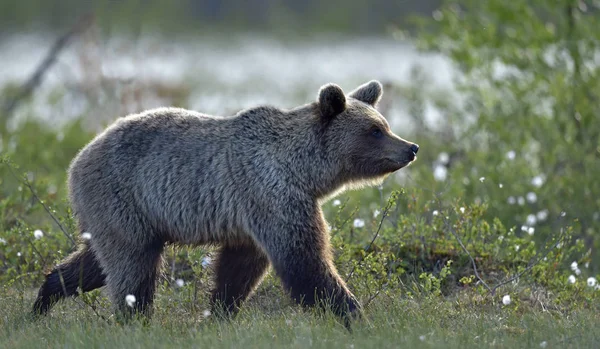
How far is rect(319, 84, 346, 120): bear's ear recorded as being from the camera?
24.4 feet

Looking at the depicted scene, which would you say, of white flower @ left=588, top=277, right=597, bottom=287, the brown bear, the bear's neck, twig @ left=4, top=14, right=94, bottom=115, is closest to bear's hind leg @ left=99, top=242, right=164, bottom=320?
the brown bear

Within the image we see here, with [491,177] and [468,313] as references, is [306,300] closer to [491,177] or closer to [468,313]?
[468,313]

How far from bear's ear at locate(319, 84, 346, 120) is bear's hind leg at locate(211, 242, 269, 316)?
46.9 inches

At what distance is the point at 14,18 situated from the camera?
30.3 m

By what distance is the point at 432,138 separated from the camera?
14.8 m

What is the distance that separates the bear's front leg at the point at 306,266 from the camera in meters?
7.06

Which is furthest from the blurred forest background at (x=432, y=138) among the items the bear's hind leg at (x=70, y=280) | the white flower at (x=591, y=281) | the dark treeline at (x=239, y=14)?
the dark treeline at (x=239, y=14)

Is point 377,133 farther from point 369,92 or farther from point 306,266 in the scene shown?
point 306,266

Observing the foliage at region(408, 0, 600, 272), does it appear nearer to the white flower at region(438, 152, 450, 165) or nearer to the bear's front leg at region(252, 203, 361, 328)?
the white flower at region(438, 152, 450, 165)

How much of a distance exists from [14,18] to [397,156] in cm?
2507

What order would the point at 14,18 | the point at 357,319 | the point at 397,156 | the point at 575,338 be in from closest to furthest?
the point at 575,338
the point at 357,319
the point at 397,156
the point at 14,18

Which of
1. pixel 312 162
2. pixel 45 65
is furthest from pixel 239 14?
pixel 312 162

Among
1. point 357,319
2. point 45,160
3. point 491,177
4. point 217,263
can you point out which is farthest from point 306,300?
point 45,160

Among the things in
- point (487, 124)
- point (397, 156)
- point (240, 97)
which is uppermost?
point (397, 156)
